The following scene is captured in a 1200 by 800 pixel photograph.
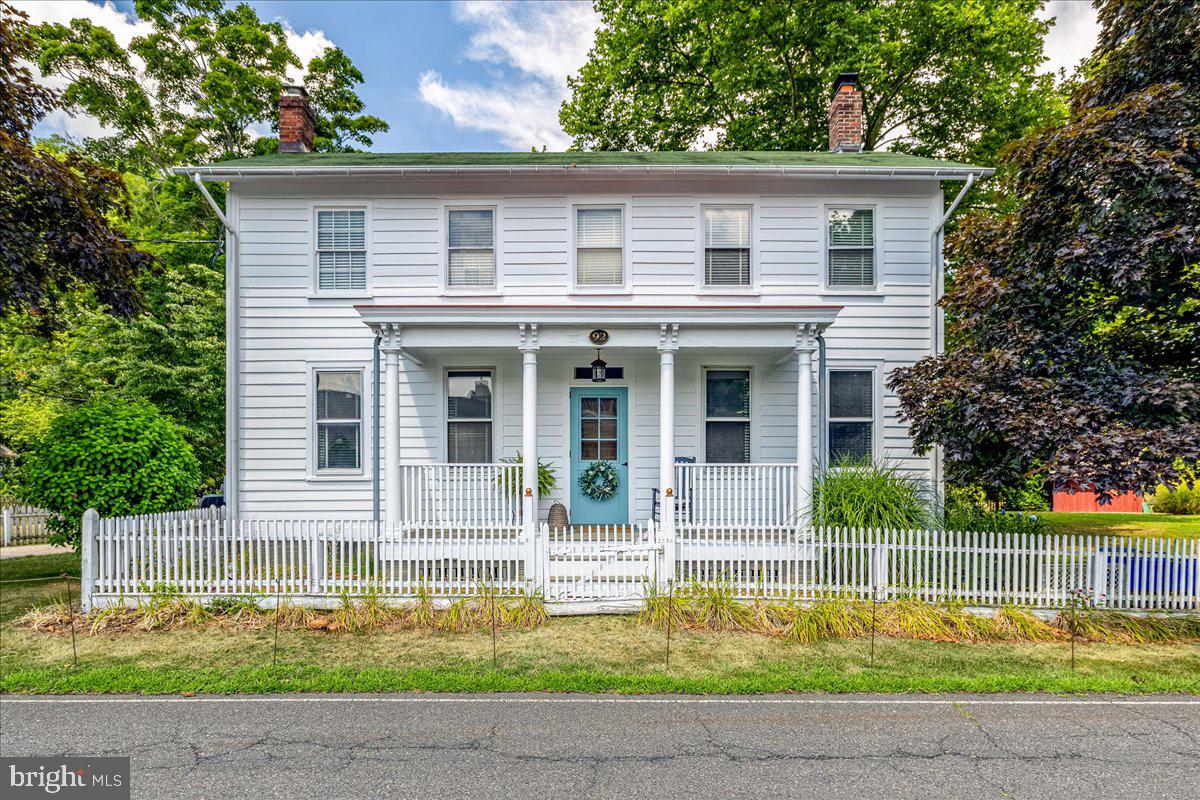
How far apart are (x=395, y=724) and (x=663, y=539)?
155 inches

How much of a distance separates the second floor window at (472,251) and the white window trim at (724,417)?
411 cm

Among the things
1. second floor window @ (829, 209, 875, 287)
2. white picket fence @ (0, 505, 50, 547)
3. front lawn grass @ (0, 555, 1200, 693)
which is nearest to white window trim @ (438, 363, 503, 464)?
front lawn grass @ (0, 555, 1200, 693)

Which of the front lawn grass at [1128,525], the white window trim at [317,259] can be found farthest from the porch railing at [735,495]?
the front lawn grass at [1128,525]

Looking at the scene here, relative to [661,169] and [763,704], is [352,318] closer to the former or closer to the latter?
[661,169]

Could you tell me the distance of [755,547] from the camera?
7.16 meters

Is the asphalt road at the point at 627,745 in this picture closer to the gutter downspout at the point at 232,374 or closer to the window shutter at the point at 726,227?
the gutter downspout at the point at 232,374

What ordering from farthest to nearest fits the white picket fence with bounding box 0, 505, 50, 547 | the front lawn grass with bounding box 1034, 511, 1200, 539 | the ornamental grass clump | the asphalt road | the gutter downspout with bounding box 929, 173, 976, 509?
the white picket fence with bounding box 0, 505, 50, 547 < the front lawn grass with bounding box 1034, 511, 1200, 539 < the gutter downspout with bounding box 929, 173, 976, 509 < the ornamental grass clump < the asphalt road

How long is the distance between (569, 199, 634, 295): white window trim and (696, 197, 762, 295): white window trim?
1.21 meters

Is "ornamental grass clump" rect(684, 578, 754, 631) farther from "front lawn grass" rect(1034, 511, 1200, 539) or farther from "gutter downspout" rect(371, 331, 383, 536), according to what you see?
"front lawn grass" rect(1034, 511, 1200, 539)

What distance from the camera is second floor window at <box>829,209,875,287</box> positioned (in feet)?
31.7

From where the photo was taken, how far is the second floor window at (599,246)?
31.8ft

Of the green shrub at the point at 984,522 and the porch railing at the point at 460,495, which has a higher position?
the porch railing at the point at 460,495

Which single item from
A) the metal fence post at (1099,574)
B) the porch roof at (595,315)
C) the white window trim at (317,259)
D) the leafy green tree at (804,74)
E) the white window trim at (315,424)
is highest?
the leafy green tree at (804,74)

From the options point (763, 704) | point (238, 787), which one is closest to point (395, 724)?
point (238, 787)
